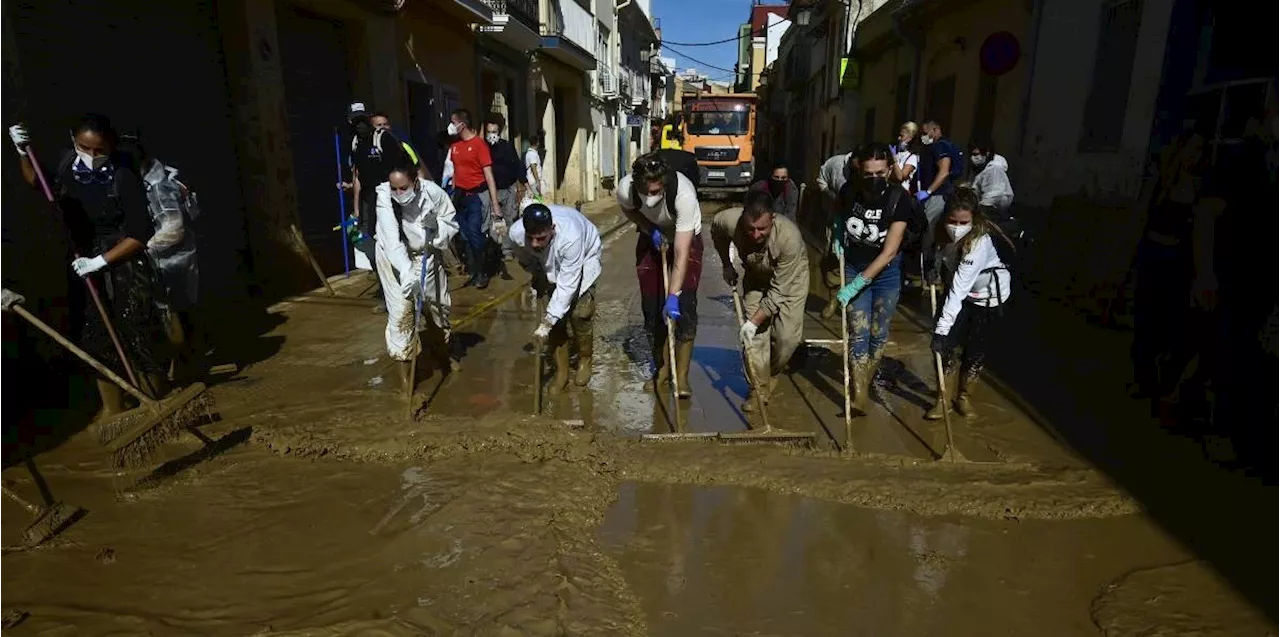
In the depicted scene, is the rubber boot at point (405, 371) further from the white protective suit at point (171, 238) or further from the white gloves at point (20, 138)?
the white gloves at point (20, 138)

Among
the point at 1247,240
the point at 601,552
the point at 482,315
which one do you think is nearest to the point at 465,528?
the point at 601,552

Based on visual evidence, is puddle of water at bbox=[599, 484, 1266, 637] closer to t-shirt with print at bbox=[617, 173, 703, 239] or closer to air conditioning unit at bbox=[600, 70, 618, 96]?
t-shirt with print at bbox=[617, 173, 703, 239]

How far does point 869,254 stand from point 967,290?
615mm

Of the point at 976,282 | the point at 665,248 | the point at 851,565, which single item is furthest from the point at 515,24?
the point at 851,565

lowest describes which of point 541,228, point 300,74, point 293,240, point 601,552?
point 601,552

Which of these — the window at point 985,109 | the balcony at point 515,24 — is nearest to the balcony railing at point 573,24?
the balcony at point 515,24

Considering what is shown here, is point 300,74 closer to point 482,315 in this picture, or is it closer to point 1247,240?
point 482,315

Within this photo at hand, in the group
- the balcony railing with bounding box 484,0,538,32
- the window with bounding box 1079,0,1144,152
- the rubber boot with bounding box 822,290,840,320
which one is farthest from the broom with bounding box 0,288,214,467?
the balcony railing with bounding box 484,0,538,32

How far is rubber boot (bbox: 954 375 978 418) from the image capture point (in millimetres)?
4362

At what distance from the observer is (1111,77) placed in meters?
7.41

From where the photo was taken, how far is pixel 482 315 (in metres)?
6.71

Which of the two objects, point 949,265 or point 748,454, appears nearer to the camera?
point 748,454

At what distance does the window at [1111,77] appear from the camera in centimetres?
708

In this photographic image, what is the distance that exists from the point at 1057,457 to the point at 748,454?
5.53 ft
